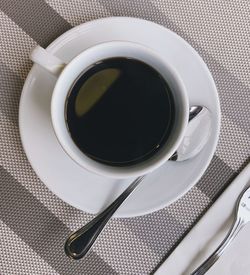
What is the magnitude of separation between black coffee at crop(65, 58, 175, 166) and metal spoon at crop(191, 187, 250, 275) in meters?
0.14

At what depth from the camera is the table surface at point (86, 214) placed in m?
0.61

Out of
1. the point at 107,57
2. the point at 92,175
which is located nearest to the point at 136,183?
the point at 92,175

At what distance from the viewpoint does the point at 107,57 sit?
534mm

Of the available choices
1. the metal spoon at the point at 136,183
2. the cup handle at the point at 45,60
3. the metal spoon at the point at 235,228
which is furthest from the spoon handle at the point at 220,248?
the cup handle at the point at 45,60

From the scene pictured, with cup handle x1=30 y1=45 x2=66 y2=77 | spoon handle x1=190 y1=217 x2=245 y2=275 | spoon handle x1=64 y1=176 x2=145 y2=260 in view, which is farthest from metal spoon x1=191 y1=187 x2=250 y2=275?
cup handle x1=30 y1=45 x2=66 y2=77

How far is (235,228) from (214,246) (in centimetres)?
4

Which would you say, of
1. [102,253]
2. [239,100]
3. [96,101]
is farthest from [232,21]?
[102,253]

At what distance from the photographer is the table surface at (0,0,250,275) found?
61 cm

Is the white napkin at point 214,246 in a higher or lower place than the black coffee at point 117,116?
lower

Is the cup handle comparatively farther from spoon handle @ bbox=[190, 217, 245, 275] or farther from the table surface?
spoon handle @ bbox=[190, 217, 245, 275]

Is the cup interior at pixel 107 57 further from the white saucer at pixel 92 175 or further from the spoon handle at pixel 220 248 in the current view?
the spoon handle at pixel 220 248

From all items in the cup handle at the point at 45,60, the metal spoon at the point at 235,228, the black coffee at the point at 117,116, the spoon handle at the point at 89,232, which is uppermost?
the cup handle at the point at 45,60

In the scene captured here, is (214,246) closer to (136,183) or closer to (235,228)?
(235,228)

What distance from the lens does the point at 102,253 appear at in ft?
2.03
